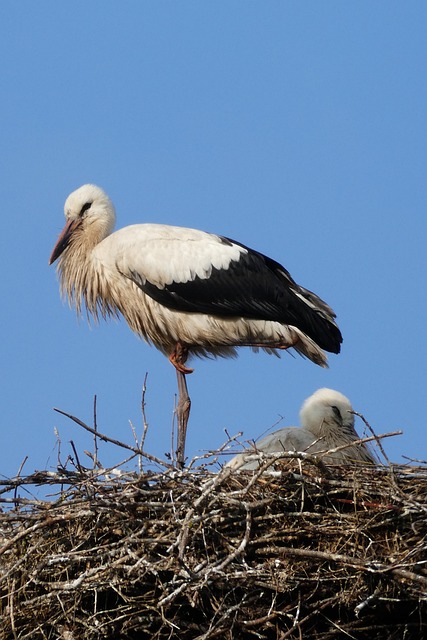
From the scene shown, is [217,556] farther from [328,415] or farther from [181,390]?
[181,390]

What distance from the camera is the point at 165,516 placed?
18.0 ft

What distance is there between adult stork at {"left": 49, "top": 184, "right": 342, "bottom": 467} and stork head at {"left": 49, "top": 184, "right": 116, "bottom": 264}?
0.59 feet

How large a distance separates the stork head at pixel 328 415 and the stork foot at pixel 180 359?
81 centimetres

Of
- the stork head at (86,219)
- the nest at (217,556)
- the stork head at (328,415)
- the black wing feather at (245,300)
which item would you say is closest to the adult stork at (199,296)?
the black wing feather at (245,300)

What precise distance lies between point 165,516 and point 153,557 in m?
0.18

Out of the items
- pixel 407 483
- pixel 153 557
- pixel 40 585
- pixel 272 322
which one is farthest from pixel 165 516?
pixel 272 322

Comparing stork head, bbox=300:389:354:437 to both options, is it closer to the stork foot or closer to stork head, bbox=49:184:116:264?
the stork foot

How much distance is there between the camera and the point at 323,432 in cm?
716

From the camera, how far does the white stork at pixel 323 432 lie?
264 inches

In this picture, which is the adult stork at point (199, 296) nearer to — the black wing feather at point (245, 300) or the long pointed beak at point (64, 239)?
the black wing feather at point (245, 300)

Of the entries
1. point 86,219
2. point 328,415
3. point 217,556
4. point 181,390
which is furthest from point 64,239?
point 217,556

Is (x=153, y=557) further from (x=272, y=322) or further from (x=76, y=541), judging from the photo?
(x=272, y=322)

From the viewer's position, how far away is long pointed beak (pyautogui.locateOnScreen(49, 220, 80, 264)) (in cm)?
803

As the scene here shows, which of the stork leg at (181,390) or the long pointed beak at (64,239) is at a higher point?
the long pointed beak at (64,239)
